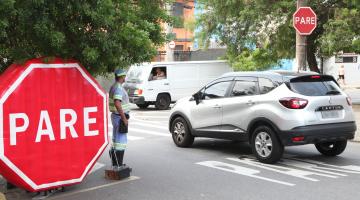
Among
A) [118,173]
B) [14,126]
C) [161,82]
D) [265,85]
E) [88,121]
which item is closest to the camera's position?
[14,126]

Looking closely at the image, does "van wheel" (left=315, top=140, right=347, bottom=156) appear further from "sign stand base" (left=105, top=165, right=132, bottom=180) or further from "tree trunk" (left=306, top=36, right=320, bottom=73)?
"tree trunk" (left=306, top=36, right=320, bottom=73)

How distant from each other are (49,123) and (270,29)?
15.5 meters

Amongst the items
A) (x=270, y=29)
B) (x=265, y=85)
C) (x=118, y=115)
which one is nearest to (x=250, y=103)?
(x=265, y=85)

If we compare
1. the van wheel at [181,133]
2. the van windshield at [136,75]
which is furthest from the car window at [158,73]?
the van wheel at [181,133]

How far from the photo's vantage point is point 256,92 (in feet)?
31.5

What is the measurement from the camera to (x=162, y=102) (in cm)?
2258

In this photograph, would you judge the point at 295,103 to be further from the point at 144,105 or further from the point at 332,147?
the point at 144,105

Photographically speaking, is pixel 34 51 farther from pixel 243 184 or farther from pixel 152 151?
pixel 152 151

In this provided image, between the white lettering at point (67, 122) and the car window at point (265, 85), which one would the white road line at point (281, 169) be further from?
the white lettering at point (67, 122)

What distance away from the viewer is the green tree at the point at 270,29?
17764mm

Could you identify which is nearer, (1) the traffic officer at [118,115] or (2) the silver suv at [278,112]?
(1) the traffic officer at [118,115]

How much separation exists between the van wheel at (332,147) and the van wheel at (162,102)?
1264 centimetres

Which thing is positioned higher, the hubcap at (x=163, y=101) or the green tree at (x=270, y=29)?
the green tree at (x=270, y=29)

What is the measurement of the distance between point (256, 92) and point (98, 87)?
3307 millimetres
